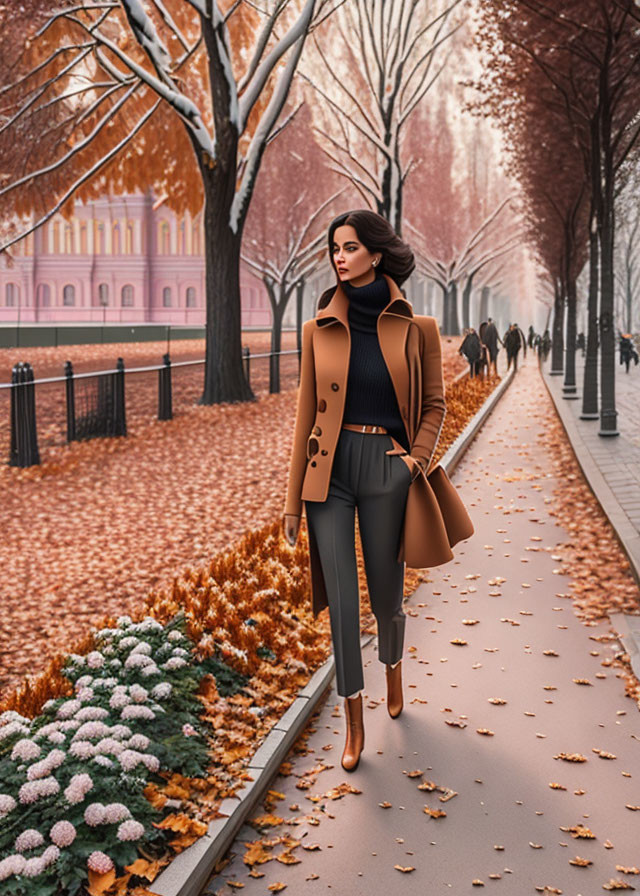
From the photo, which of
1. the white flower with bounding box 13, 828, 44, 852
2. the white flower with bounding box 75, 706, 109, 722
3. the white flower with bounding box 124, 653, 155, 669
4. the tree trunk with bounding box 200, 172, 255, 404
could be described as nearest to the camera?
the white flower with bounding box 13, 828, 44, 852

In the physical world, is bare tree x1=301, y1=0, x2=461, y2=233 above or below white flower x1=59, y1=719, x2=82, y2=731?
above

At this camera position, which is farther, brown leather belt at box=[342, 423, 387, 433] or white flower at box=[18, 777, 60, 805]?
brown leather belt at box=[342, 423, 387, 433]

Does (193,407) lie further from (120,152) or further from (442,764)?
(442,764)

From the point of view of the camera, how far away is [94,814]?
3570 mm

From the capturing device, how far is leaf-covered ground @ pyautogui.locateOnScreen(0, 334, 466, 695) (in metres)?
7.48

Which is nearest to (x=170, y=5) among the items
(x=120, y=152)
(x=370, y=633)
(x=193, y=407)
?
(x=120, y=152)

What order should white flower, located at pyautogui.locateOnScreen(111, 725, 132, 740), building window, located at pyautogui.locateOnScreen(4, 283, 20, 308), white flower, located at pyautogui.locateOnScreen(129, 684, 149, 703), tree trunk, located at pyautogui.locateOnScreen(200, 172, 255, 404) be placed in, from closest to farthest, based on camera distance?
white flower, located at pyautogui.locateOnScreen(111, 725, 132, 740) < white flower, located at pyautogui.locateOnScreen(129, 684, 149, 703) < tree trunk, located at pyautogui.locateOnScreen(200, 172, 255, 404) < building window, located at pyautogui.locateOnScreen(4, 283, 20, 308)

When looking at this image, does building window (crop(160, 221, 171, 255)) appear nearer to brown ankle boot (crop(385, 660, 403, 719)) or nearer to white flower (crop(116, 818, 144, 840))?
brown ankle boot (crop(385, 660, 403, 719))

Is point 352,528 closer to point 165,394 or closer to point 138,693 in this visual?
point 138,693

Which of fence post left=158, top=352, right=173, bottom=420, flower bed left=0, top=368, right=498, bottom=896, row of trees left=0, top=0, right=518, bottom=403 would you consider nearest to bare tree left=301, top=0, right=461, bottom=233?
row of trees left=0, top=0, right=518, bottom=403

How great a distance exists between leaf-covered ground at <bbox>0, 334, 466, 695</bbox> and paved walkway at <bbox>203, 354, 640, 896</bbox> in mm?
2432

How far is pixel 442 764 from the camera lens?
14.8ft

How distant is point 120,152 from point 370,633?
50.4 ft

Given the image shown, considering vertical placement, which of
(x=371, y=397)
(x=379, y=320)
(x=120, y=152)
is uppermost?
(x=120, y=152)
